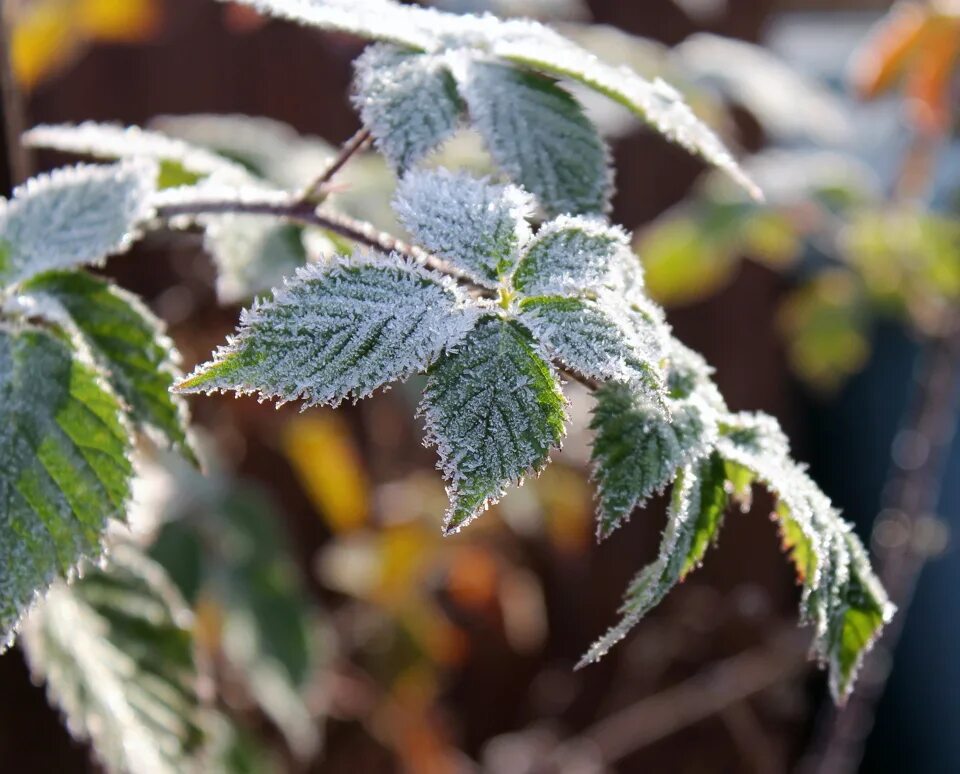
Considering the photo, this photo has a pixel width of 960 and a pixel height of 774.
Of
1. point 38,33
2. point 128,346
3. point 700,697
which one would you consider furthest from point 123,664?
point 700,697

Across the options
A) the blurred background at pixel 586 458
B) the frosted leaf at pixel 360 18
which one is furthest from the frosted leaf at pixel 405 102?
the blurred background at pixel 586 458

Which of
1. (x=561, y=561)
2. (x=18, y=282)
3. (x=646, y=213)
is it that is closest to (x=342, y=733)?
(x=561, y=561)

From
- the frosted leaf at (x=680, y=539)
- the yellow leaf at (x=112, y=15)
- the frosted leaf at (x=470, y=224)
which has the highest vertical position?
the yellow leaf at (x=112, y=15)

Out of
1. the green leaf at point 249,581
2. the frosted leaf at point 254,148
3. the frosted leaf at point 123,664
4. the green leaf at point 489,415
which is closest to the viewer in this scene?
the green leaf at point 489,415

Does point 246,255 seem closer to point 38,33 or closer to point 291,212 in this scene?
point 291,212

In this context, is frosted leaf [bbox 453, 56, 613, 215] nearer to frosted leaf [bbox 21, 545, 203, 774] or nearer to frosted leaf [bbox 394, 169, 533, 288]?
frosted leaf [bbox 394, 169, 533, 288]

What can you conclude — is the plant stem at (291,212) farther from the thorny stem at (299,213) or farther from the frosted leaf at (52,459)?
the frosted leaf at (52,459)

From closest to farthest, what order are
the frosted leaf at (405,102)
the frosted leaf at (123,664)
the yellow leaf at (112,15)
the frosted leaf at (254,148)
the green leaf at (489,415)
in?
the green leaf at (489,415)
the frosted leaf at (405,102)
the frosted leaf at (123,664)
the frosted leaf at (254,148)
the yellow leaf at (112,15)

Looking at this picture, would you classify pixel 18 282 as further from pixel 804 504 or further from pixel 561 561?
pixel 561 561
